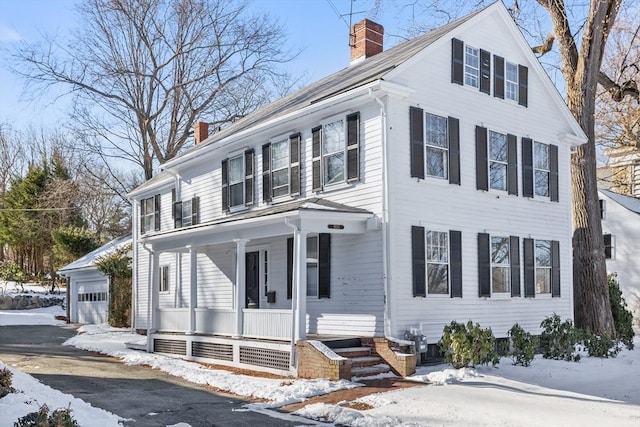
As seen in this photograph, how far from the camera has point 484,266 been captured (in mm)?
15750

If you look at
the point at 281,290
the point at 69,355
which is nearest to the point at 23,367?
the point at 69,355

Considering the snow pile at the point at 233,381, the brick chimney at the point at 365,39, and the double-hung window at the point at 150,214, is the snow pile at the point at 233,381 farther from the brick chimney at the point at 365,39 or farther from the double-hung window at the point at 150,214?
the brick chimney at the point at 365,39

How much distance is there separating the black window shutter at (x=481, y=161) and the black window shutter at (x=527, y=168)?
1569 millimetres

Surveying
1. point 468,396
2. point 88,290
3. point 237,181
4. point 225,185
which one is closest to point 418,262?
point 468,396

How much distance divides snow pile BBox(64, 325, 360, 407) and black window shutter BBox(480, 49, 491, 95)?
329 inches

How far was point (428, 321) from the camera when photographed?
1430 centimetres

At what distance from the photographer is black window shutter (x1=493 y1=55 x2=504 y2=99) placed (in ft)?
55.1

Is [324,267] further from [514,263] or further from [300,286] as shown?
[514,263]

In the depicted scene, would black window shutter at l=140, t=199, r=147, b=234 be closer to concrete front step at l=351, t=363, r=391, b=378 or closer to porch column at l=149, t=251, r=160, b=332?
porch column at l=149, t=251, r=160, b=332

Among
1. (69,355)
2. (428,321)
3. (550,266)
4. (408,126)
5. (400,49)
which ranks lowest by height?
(69,355)

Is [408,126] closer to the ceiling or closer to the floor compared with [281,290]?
closer to the ceiling

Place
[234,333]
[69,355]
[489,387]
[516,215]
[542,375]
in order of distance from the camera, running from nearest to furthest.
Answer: [489,387] < [542,375] < [234,333] < [516,215] < [69,355]

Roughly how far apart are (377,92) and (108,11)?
24.9m

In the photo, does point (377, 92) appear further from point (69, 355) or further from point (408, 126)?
point (69, 355)
